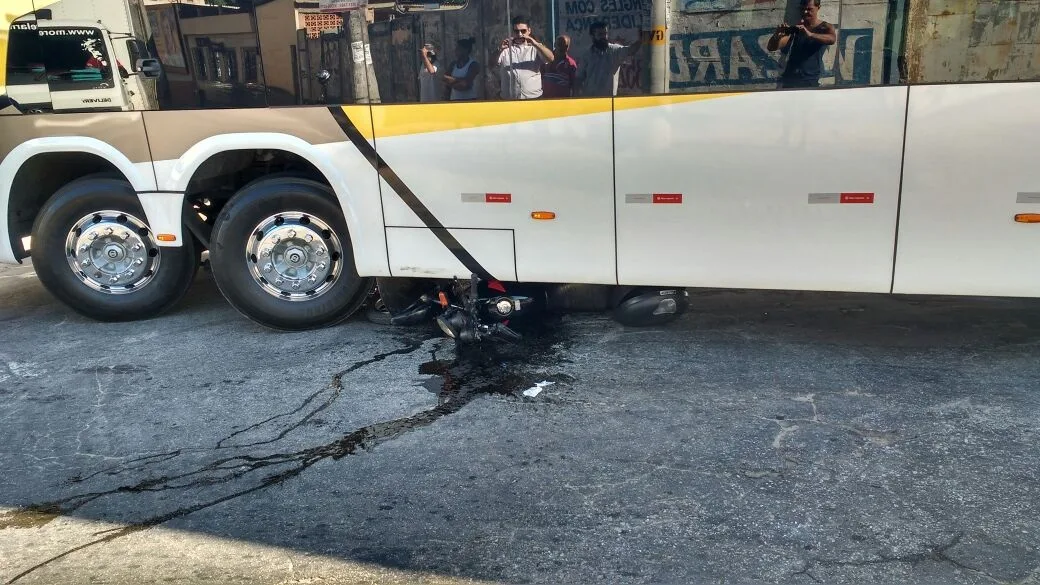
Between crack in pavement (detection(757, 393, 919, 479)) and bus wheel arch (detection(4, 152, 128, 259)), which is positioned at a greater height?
bus wheel arch (detection(4, 152, 128, 259))

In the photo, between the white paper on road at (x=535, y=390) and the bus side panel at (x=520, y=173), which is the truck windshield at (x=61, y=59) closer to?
the bus side panel at (x=520, y=173)

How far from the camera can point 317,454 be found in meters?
4.21

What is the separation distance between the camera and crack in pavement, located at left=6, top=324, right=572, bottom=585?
147 inches

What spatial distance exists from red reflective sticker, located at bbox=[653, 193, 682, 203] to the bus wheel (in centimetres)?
230

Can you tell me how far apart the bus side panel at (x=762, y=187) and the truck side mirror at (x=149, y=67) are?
323 cm

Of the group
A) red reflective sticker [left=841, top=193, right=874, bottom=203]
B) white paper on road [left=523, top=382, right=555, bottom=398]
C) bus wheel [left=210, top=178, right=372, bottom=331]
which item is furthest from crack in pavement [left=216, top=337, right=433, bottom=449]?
red reflective sticker [left=841, top=193, right=874, bottom=203]

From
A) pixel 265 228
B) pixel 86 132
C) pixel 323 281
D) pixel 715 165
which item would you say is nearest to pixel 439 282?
pixel 323 281

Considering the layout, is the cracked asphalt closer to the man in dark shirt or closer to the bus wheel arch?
the bus wheel arch

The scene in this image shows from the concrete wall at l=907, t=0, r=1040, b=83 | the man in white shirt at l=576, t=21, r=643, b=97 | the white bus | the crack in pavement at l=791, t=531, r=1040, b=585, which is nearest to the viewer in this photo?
the crack in pavement at l=791, t=531, r=1040, b=585

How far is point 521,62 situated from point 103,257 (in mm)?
3806

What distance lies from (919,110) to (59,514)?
4.98m

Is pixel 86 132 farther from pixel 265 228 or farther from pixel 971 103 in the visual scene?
pixel 971 103

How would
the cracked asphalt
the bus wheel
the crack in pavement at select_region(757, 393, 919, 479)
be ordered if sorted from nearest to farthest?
the cracked asphalt
the crack in pavement at select_region(757, 393, 919, 479)
the bus wheel

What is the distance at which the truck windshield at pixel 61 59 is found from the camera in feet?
18.6
